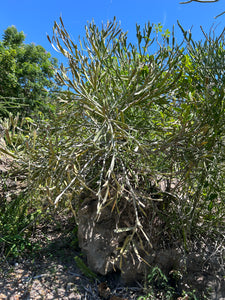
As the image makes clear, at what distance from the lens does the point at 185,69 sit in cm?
177

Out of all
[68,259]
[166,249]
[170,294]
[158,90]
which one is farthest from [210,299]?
[158,90]

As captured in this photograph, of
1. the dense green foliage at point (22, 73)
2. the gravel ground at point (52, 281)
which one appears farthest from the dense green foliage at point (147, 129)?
the dense green foliage at point (22, 73)

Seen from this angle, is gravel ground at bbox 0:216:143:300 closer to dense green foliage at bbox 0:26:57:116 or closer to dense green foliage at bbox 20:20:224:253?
dense green foliage at bbox 20:20:224:253

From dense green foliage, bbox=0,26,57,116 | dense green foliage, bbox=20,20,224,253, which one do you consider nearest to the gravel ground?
dense green foliage, bbox=20,20,224,253

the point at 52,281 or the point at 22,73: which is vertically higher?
the point at 22,73

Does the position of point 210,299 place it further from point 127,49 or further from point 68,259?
point 127,49

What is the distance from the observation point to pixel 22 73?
8.92m

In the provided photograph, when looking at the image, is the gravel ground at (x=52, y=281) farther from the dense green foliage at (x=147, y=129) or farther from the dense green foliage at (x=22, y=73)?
the dense green foliage at (x=22, y=73)

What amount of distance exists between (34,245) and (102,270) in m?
0.81

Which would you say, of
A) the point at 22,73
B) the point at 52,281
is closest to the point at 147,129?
the point at 52,281

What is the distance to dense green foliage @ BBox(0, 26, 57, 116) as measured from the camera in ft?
23.3

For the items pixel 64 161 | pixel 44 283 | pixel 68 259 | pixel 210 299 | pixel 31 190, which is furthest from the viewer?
pixel 68 259

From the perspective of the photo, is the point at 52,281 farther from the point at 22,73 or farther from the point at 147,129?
the point at 22,73

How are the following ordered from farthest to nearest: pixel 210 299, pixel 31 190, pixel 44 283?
pixel 44 283, pixel 210 299, pixel 31 190
